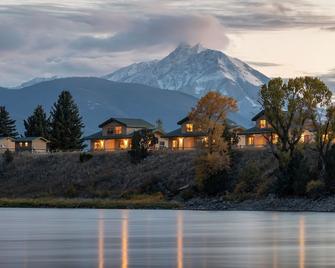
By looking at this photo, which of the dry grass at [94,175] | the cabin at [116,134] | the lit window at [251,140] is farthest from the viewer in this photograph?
the cabin at [116,134]

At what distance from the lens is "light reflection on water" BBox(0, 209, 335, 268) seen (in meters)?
41.8

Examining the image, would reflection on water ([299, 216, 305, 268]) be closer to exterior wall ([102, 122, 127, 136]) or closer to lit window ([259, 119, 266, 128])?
lit window ([259, 119, 266, 128])

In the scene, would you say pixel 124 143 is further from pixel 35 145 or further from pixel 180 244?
pixel 180 244

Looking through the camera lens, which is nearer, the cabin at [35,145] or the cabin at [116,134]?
the cabin at [35,145]

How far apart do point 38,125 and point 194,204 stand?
75193 mm

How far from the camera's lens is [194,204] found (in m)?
114

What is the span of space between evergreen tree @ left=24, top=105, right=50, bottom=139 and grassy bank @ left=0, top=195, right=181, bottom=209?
54.3m

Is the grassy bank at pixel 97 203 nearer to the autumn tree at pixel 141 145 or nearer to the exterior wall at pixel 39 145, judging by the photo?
the autumn tree at pixel 141 145

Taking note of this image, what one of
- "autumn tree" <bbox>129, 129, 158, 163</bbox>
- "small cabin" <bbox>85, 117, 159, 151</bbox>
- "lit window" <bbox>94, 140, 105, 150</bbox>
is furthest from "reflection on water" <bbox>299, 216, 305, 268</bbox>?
"lit window" <bbox>94, 140, 105, 150</bbox>

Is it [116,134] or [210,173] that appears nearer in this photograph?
[210,173]

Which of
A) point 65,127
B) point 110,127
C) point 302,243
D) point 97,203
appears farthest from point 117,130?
point 302,243

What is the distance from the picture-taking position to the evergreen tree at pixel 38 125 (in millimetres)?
181625

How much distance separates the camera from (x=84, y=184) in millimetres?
136500

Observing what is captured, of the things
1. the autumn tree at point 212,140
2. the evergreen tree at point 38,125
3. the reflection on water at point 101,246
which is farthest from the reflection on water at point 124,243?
Result: the evergreen tree at point 38,125
